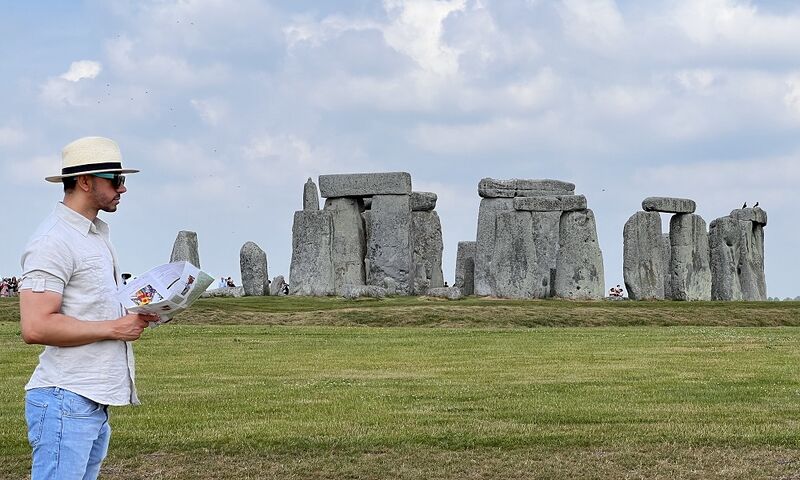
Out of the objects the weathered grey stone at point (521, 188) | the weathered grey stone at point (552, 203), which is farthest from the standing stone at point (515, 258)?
the weathered grey stone at point (521, 188)

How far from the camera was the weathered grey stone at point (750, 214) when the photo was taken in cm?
4450

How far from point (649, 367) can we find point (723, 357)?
2.39 m

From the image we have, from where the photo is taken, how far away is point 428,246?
140 ft

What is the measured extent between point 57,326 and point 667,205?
36921 mm

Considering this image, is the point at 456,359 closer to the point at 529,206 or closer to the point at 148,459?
the point at 148,459

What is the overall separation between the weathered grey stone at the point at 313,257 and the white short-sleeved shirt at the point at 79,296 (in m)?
33.2

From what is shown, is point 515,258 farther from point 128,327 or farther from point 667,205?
point 128,327

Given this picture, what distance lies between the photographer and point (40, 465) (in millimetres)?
5465

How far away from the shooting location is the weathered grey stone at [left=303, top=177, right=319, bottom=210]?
41000mm

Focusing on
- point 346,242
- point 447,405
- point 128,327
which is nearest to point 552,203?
point 346,242

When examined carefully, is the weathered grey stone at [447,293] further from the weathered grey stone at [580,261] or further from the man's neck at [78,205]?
the man's neck at [78,205]

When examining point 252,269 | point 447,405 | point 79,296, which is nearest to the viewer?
point 79,296

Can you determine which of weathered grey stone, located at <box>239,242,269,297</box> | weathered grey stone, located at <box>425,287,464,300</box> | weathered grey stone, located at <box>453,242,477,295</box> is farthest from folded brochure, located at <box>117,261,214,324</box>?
weathered grey stone, located at <box>453,242,477,295</box>

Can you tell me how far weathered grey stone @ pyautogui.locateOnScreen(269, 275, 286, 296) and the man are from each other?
37.0 m
